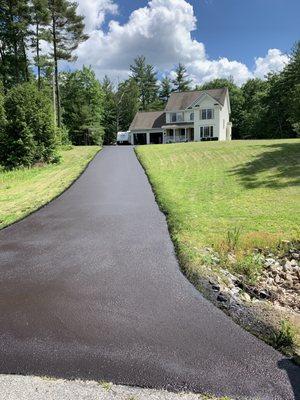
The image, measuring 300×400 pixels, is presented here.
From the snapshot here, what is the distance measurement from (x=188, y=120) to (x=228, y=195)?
36.1m

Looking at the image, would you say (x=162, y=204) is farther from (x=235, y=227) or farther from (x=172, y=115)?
(x=172, y=115)

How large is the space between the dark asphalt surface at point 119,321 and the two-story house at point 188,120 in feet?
124

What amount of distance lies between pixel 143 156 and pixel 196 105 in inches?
928

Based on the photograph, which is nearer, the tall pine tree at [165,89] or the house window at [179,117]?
the house window at [179,117]

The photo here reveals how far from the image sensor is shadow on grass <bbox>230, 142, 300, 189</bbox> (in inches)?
575

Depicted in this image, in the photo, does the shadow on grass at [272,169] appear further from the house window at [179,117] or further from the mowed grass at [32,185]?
the house window at [179,117]

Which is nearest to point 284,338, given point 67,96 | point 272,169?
point 272,169

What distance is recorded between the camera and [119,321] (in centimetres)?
512

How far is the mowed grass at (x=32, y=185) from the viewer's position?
38.3 feet

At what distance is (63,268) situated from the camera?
6.98 meters

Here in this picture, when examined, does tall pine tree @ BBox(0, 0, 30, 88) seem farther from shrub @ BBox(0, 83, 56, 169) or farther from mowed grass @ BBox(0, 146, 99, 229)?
mowed grass @ BBox(0, 146, 99, 229)

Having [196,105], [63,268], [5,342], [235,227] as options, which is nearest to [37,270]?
[63,268]

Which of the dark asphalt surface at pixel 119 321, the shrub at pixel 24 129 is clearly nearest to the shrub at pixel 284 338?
the dark asphalt surface at pixel 119 321

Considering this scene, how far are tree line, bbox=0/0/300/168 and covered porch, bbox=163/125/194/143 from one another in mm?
11255
